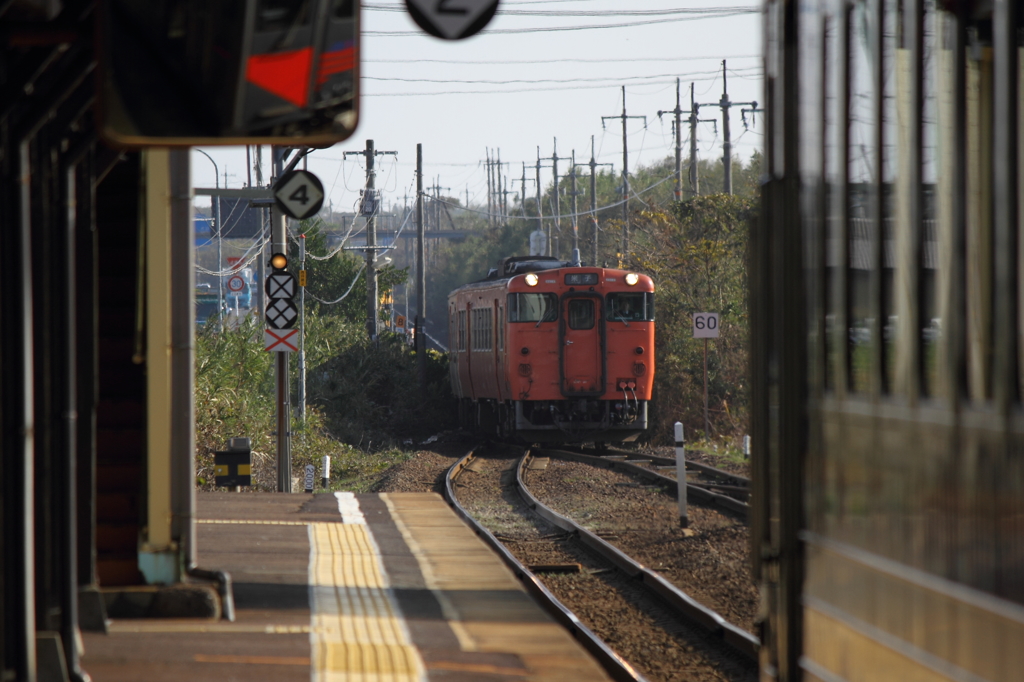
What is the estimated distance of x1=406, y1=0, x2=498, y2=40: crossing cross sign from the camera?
13.3ft

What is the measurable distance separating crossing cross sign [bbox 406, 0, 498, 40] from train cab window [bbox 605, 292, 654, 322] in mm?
14991

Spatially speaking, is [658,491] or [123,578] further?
[658,491]

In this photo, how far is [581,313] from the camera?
18.9 meters

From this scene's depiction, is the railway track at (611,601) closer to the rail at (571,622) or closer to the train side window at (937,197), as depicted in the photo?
the rail at (571,622)

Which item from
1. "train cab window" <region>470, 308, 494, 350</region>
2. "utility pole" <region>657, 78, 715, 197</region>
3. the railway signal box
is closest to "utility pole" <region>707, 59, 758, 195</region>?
"utility pole" <region>657, 78, 715, 197</region>

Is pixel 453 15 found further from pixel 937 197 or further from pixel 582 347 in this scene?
pixel 582 347

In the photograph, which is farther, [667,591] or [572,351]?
[572,351]

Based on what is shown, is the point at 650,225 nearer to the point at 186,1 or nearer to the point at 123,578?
the point at 123,578

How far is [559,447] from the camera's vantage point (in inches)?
834

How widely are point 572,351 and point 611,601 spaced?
10.7m

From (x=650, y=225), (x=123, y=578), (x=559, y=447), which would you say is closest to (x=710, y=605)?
(x=123, y=578)

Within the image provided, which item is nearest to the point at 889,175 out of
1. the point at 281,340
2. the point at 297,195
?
the point at 297,195

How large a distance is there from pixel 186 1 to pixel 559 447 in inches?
738

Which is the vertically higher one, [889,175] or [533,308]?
[533,308]
